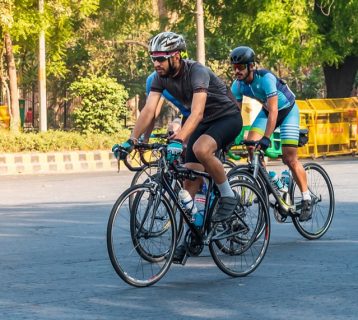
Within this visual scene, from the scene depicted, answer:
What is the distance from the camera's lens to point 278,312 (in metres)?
7.18

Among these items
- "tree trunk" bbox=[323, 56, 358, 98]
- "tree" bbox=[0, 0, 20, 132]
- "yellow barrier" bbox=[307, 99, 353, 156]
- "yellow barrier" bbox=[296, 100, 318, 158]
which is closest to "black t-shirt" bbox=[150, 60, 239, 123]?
"tree" bbox=[0, 0, 20, 132]

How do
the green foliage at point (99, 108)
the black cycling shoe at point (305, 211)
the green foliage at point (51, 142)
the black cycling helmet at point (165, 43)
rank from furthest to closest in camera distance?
1. the green foliage at point (99, 108)
2. the green foliage at point (51, 142)
3. the black cycling shoe at point (305, 211)
4. the black cycling helmet at point (165, 43)

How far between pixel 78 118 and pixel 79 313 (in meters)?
22.9

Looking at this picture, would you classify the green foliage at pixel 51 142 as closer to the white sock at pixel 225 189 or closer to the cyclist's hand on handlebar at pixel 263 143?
the cyclist's hand on handlebar at pixel 263 143

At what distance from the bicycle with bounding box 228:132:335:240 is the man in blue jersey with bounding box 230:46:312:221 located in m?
0.10

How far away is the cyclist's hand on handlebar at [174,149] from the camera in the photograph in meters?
8.11

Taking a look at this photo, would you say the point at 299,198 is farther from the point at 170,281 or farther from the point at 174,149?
the point at 174,149

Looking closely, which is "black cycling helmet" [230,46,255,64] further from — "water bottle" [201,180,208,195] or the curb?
the curb

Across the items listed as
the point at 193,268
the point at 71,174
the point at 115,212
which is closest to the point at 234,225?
the point at 193,268

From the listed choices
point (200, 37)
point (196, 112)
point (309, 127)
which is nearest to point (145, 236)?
point (196, 112)

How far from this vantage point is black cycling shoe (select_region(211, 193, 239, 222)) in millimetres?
8688

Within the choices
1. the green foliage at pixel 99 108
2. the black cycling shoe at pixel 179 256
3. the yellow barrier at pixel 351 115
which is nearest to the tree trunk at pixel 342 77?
the yellow barrier at pixel 351 115

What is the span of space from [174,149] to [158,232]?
1.85ft

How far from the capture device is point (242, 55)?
10344 mm
